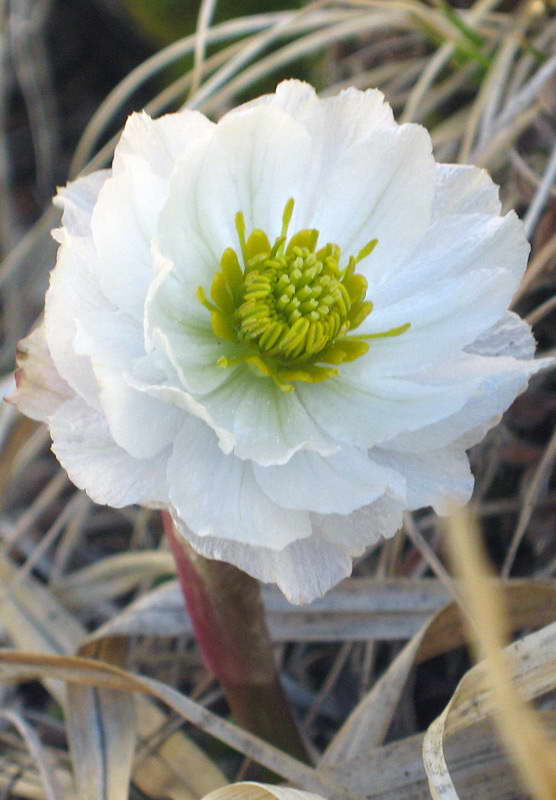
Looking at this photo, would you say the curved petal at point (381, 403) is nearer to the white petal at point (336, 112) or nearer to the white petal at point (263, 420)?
the white petal at point (263, 420)

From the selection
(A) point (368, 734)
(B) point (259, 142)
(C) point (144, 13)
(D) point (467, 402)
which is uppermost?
(C) point (144, 13)

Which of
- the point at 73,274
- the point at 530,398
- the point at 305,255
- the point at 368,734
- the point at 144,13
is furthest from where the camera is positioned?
the point at 144,13

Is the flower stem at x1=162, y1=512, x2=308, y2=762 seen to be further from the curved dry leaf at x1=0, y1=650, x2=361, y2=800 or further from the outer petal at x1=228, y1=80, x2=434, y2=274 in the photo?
the outer petal at x1=228, y1=80, x2=434, y2=274

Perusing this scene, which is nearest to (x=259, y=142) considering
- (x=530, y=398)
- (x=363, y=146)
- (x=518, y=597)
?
(x=363, y=146)

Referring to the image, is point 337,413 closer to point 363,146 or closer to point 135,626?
point 363,146

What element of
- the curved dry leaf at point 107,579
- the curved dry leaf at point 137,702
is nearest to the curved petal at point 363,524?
the curved dry leaf at point 137,702

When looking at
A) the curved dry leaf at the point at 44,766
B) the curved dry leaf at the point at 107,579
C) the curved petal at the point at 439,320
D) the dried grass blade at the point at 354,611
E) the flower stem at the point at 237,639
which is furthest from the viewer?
the curved dry leaf at the point at 107,579
